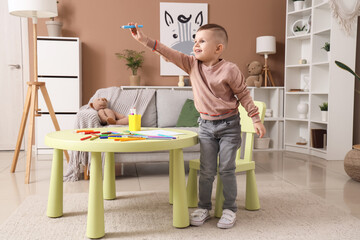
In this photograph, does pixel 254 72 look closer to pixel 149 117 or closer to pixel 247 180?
pixel 149 117

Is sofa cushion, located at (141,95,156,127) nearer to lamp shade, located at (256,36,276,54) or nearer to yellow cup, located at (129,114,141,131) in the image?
yellow cup, located at (129,114,141,131)

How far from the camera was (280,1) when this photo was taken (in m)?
5.33

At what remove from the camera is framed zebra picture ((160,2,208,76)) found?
505 cm

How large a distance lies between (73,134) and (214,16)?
11.9 ft

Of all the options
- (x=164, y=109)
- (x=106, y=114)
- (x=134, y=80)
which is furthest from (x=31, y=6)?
(x=134, y=80)

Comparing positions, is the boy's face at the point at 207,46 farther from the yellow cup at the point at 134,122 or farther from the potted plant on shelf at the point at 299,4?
the potted plant on shelf at the point at 299,4

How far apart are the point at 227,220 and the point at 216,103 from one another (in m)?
0.62

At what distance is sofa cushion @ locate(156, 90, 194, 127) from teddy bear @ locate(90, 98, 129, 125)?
443mm

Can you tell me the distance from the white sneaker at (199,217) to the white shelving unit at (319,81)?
8.49 ft

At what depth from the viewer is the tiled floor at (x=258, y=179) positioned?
2.62 metres

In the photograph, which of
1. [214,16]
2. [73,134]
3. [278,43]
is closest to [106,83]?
[214,16]

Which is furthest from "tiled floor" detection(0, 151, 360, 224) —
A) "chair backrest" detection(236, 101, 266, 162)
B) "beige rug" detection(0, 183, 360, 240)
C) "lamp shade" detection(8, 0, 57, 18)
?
"lamp shade" detection(8, 0, 57, 18)

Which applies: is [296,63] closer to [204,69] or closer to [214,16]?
[214,16]

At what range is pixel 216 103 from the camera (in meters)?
2.01
